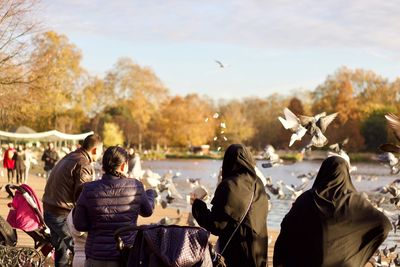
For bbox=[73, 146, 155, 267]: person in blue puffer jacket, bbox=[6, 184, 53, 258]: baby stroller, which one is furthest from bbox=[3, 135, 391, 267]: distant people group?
bbox=[6, 184, 53, 258]: baby stroller

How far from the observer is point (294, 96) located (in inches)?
4727

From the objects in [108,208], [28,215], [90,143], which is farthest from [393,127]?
[28,215]

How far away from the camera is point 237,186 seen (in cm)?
574

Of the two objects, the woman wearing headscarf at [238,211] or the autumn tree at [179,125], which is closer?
the woman wearing headscarf at [238,211]

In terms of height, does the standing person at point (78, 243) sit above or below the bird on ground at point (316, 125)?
below

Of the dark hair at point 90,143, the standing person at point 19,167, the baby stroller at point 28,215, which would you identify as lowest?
the standing person at point 19,167

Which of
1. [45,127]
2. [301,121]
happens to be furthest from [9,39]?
[45,127]

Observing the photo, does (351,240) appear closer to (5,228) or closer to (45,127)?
(5,228)

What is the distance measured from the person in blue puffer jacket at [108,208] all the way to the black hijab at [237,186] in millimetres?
644

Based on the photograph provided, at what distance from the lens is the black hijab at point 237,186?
574 cm

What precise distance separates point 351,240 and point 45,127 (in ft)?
254

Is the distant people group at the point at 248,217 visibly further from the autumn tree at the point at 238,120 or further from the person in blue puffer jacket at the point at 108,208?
the autumn tree at the point at 238,120

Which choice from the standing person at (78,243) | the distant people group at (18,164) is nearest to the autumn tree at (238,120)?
the distant people group at (18,164)

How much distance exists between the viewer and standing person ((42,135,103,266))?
7339 mm
